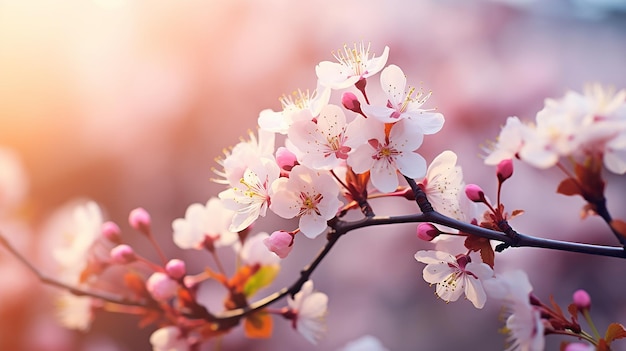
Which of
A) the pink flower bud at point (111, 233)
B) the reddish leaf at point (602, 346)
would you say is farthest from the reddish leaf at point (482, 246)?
the pink flower bud at point (111, 233)

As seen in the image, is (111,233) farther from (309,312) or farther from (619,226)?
(619,226)

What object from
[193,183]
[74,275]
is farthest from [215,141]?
[74,275]

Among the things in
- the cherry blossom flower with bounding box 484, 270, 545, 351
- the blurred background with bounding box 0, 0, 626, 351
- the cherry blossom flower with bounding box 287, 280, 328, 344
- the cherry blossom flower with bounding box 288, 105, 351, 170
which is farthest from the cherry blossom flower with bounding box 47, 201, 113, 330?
the blurred background with bounding box 0, 0, 626, 351

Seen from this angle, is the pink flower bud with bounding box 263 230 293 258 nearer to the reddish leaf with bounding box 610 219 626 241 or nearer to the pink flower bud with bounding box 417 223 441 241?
the pink flower bud with bounding box 417 223 441 241

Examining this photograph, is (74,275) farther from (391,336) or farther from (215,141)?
(391,336)

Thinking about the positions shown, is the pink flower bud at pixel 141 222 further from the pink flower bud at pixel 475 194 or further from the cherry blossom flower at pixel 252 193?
the pink flower bud at pixel 475 194
